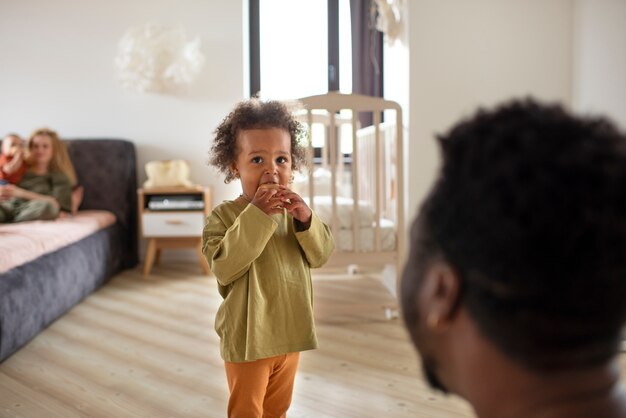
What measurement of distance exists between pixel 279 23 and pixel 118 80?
1.32 m

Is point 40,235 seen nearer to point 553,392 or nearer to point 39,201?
point 39,201

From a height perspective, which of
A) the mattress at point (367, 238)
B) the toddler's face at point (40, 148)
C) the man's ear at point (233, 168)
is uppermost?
the toddler's face at point (40, 148)

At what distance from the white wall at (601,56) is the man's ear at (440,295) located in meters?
2.22

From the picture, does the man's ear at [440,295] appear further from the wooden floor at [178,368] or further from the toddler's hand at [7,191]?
the toddler's hand at [7,191]

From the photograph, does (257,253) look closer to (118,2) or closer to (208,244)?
(208,244)

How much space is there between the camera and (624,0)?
245cm

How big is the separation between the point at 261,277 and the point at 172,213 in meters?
2.61

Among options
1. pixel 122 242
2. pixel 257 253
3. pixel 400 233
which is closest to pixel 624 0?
pixel 400 233

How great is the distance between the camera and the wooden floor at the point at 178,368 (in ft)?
5.46

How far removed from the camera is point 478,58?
9.81ft

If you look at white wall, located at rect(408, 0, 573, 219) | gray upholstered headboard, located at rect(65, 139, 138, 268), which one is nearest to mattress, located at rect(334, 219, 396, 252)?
white wall, located at rect(408, 0, 573, 219)

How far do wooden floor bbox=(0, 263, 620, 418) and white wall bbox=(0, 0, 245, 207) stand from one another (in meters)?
1.56

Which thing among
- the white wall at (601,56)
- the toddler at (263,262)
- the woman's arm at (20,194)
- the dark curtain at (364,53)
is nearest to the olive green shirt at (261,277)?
the toddler at (263,262)

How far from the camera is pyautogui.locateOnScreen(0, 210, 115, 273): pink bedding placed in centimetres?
229
